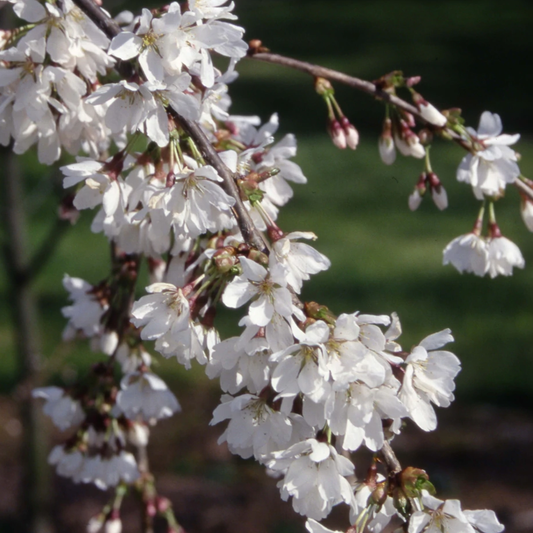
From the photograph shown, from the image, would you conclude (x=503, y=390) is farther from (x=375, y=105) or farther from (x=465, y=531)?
(x=375, y=105)

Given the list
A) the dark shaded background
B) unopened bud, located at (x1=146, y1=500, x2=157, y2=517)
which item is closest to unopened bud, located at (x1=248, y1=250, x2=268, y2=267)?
unopened bud, located at (x1=146, y1=500, x2=157, y2=517)

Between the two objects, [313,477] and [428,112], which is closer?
[313,477]

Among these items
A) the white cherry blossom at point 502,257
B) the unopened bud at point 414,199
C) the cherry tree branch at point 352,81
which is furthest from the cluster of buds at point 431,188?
the white cherry blossom at point 502,257

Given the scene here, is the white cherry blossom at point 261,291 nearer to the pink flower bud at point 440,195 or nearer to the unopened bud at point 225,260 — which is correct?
the unopened bud at point 225,260

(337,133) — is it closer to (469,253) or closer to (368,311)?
(469,253)

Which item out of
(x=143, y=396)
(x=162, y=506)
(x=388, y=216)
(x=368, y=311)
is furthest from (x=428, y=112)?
(x=388, y=216)
